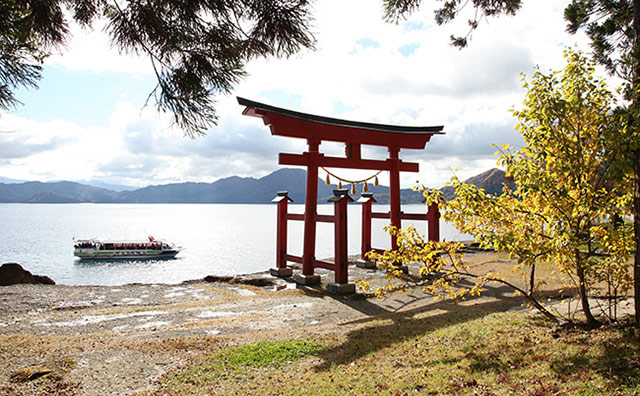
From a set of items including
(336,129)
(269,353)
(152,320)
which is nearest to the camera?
(269,353)

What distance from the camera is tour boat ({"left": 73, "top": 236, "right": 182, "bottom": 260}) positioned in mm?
29562

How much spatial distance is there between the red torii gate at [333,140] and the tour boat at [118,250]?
20.5 m

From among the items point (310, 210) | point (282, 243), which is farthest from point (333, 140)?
point (282, 243)

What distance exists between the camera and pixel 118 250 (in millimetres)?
30141

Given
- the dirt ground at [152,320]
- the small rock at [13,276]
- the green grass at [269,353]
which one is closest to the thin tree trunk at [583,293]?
the dirt ground at [152,320]

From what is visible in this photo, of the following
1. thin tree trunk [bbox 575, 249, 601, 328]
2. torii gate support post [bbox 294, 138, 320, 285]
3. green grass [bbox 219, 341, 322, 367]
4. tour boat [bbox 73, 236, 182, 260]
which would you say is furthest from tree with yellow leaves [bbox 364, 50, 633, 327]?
tour boat [bbox 73, 236, 182, 260]

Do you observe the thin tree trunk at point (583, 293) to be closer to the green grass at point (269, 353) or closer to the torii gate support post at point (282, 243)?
the green grass at point (269, 353)

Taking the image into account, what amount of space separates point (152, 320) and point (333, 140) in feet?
23.0

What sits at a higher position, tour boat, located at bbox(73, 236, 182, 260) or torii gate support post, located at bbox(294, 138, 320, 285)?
torii gate support post, located at bbox(294, 138, 320, 285)

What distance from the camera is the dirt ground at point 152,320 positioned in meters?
5.23

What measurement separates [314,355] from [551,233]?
3288 millimetres

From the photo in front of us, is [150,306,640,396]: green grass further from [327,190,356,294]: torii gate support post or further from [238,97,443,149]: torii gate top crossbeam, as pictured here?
[238,97,443,149]: torii gate top crossbeam

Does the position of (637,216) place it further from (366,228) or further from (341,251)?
(366,228)

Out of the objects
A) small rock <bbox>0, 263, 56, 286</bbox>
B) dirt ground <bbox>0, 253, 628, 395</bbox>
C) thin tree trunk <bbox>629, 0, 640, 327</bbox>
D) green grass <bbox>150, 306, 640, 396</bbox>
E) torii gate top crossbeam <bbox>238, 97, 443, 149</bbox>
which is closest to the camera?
green grass <bbox>150, 306, 640, 396</bbox>
